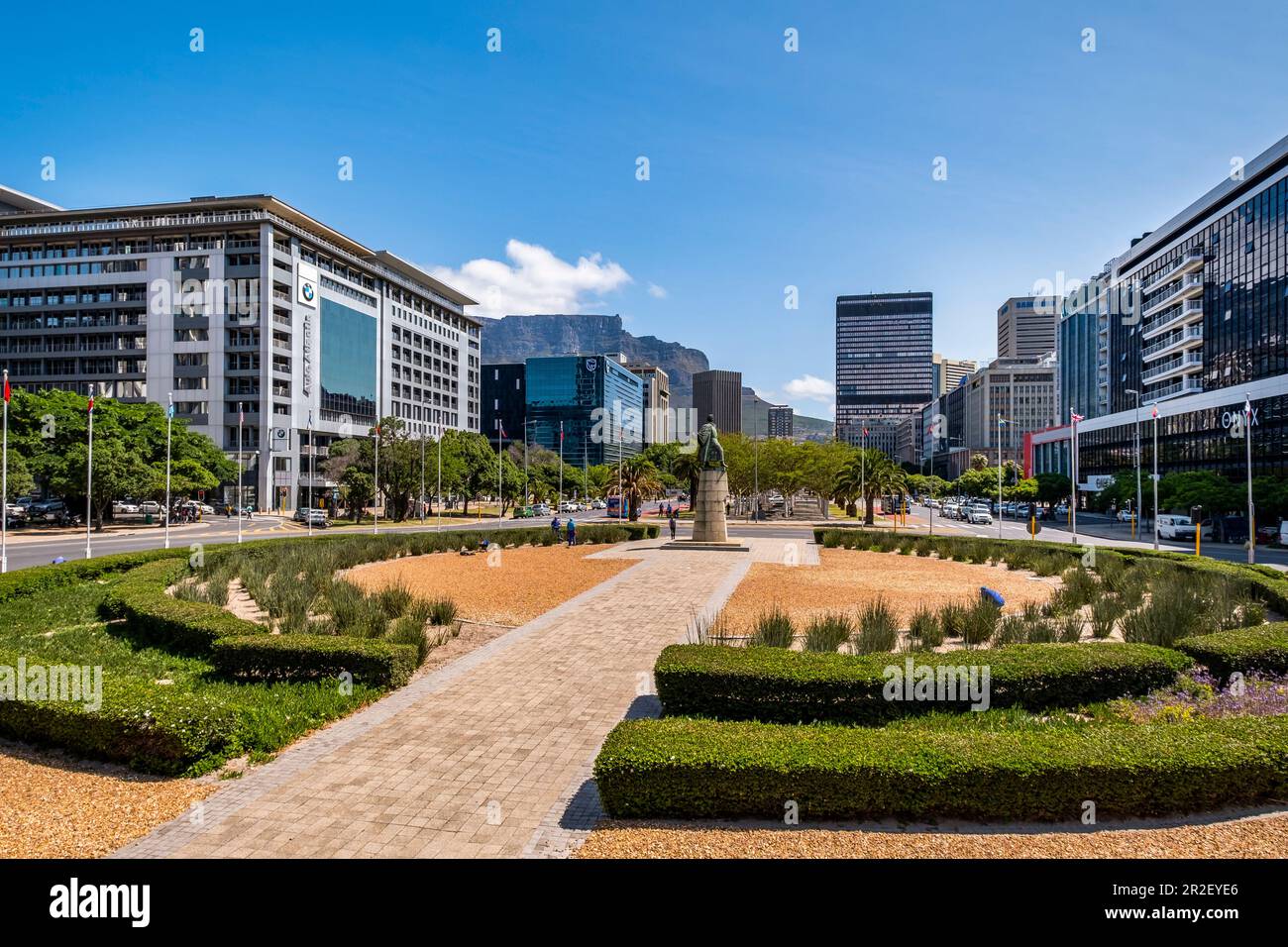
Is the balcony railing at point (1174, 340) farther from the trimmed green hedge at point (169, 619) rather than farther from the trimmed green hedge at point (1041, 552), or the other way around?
the trimmed green hedge at point (169, 619)

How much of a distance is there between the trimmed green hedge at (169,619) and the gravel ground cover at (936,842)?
8451mm

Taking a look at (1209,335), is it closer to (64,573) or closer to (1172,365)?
(1172,365)

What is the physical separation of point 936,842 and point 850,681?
2.74 meters

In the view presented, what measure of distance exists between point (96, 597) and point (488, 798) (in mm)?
16008

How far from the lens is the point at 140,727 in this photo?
740cm

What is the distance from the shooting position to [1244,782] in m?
6.41

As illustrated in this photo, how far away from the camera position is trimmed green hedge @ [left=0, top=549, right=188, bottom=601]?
17.2 metres

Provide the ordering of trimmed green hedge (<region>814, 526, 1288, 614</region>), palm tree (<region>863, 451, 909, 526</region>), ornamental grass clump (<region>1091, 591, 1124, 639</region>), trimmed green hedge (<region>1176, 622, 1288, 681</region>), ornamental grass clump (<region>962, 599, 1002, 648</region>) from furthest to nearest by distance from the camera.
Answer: palm tree (<region>863, 451, 909, 526</region>) → trimmed green hedge (<region>814, 526, 1288, 614</region>) → ornamental grass clump (<region>1091, 591, 1124, 639</region>) → ornamental grass clump (<region>962, 599, 1002, 648</region>) → trimmed green hedge (<region>1176, 622, 1288, 681</region>)

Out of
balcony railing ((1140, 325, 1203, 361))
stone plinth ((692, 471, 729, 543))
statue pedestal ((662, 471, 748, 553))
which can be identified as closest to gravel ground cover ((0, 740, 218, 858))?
statue pedestal ((662, 471, 748, 553))

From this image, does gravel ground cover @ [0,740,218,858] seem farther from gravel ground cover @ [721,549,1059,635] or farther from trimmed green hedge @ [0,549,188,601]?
trimmed green hedge @ [0,549,188,601]

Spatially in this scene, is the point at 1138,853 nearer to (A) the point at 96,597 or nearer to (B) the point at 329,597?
(B) the point at 329,597

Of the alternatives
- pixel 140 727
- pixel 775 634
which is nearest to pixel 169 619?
pixel 140 727

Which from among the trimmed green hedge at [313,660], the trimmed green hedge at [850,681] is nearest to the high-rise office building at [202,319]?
the trimmed green hedge at [313,660]

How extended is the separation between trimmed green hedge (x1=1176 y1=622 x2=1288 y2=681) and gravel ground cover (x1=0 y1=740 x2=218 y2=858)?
13.0m
